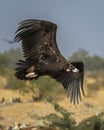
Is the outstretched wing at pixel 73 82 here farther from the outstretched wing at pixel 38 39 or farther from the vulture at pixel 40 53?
the outstretched wing at pixel 38 39

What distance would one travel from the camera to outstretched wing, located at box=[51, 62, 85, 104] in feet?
50.8

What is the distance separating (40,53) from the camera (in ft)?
49.5

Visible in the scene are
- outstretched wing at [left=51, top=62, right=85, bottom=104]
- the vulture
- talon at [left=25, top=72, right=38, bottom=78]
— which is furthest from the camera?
outstretched wing at [left=51, top=62, right=85, bottom=104]

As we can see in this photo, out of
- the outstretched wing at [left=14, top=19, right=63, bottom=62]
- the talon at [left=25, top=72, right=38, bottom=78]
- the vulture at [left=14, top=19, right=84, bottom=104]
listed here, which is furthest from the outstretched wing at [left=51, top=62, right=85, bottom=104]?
the talon at [left=25, top=72, right=38, bottom=78]

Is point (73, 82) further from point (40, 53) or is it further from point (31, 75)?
point (31, 75)

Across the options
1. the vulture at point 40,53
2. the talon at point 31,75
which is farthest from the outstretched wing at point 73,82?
the talon at point 31,75

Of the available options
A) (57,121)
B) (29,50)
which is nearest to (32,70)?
(29,50)

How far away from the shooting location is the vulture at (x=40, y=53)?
1467 cm

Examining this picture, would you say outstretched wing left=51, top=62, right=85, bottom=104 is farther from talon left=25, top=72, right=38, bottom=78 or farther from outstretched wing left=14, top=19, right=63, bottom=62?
talon left=25, top=72, right=38, bottom=78

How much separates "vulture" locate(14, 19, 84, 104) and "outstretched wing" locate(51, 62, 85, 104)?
0.14 metres

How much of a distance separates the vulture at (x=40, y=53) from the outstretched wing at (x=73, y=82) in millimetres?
136

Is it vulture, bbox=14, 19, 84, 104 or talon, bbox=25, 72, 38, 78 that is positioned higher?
vulture, bbox=14, 19, 84, 104

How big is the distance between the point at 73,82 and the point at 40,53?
1.20m

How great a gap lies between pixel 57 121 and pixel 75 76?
2.09 metres
